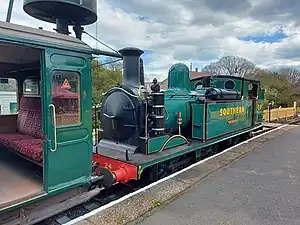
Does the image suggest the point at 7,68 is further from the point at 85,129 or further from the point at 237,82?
the point at 237,82

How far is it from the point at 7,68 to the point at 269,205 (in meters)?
4.81

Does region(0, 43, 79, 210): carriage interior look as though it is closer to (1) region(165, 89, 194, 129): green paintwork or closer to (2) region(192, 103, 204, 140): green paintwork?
(1) region(165, 89, 194, 129): green paintwork

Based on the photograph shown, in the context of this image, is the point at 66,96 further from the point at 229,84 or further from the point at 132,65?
the point at 229,84

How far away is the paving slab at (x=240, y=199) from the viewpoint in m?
3.17

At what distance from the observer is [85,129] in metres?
3.15

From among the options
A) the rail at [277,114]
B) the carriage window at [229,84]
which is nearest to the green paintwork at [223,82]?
the carriage window at [229,84]

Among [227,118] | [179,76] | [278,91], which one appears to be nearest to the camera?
[179,76]

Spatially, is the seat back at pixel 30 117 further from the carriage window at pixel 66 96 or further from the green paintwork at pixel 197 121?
the green paintwork at pixel 197 121

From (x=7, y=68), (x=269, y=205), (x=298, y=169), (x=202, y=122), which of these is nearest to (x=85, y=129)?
(x=7, y=68)

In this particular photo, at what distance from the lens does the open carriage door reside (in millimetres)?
2751

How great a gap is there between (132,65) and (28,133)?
226 centimetres

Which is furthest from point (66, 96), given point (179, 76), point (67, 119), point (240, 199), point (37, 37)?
point (179, 76)

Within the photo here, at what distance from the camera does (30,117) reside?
439 cm

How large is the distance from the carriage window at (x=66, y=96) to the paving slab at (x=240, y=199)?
4.96 ft
